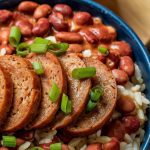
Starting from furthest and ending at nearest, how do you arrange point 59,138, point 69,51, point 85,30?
point 85,30 < point 69,51 < point 59,138

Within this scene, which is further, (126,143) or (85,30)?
(85,30)

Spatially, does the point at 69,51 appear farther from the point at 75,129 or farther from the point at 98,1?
the point at 98,1

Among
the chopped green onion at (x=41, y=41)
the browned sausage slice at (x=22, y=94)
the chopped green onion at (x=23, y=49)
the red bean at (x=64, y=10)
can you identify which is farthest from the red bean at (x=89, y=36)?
the browned sausage slice at (x=22, y=94)

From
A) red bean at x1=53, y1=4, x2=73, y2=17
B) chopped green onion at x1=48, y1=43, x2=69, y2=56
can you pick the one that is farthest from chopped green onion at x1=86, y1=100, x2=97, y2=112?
red bean at x1=53, y1=4, x2=73, y2=17

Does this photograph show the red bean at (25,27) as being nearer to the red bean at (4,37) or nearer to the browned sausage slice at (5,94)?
the red bean at (4,37)

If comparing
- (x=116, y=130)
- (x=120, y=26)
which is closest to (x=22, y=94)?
(x=116, y=130)

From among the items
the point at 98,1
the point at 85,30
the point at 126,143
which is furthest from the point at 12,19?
the point at 126,143

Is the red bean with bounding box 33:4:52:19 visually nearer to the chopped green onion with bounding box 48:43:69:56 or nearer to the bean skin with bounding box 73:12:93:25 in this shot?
the bean skin with bounding box 73:12:93:25
